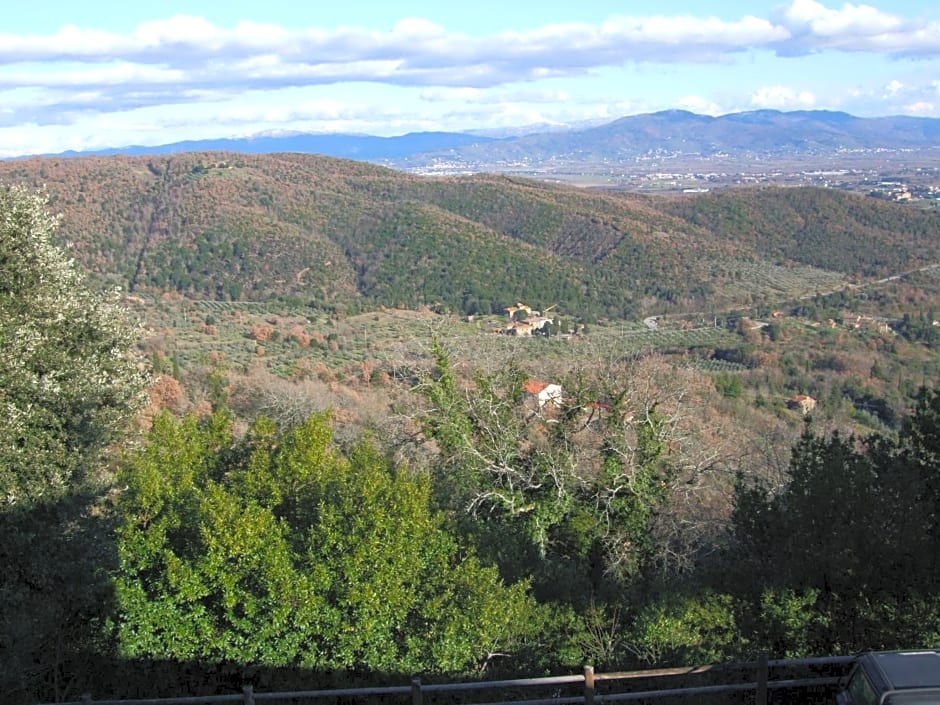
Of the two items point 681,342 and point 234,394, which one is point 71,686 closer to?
point 234,394

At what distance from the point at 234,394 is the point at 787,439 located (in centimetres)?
1525

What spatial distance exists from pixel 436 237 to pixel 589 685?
60.6 meters

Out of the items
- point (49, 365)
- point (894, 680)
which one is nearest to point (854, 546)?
point (894, 680)

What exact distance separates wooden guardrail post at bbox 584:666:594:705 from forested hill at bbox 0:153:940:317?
158ft

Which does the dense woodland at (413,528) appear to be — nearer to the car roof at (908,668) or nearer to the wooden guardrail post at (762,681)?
the wooden guardrail post at (762,681)

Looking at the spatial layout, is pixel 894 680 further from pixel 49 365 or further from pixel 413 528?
pixel 49 365

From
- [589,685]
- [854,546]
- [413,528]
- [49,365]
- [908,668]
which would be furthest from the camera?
[49,365]

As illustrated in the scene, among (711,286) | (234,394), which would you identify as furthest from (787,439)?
(711,286)

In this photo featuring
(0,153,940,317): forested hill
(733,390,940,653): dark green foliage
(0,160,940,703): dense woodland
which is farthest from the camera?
(0,153,940,317): forested hill

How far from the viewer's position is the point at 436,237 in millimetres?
65562

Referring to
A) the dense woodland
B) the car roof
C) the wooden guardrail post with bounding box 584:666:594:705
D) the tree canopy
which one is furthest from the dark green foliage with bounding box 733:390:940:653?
the tree canopy

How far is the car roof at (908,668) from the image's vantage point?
5.55 metres

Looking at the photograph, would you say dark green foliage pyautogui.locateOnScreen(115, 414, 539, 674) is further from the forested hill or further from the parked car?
the forested hill

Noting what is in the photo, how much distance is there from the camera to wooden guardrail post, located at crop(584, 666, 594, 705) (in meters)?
6.11
